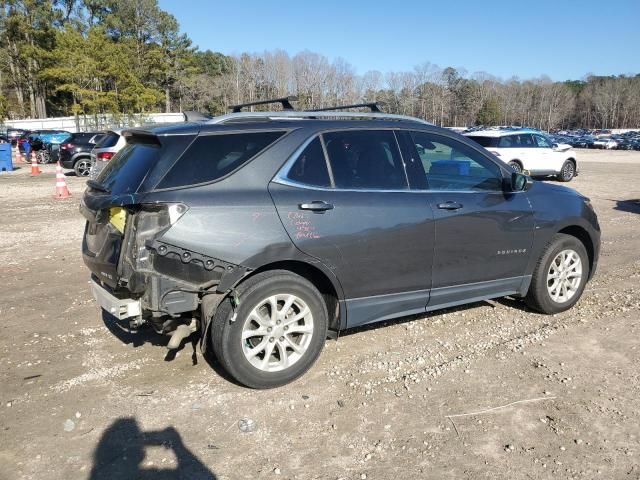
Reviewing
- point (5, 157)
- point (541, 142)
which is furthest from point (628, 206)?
point (5, 157)

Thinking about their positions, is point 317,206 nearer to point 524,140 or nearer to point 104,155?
point 104,155

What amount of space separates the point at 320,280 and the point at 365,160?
974 mm

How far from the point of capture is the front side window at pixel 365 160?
401 centimetres

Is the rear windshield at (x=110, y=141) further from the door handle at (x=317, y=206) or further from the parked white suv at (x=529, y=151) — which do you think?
the door handle at (x=317, y=206)

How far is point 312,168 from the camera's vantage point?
3896 mm

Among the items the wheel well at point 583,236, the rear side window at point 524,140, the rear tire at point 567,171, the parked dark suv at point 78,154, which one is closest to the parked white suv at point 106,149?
the parked dark suv at point 78,154

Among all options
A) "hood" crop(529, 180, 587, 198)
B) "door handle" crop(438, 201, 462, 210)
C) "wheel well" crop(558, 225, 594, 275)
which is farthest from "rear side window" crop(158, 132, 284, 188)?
"wheel well" crop(558, 225, 594, 275)

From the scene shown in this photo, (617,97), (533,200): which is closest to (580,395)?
(533,200)

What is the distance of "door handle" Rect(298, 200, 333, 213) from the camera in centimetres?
373

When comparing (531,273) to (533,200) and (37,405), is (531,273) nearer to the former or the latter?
(533,200)

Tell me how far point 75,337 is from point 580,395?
401cm

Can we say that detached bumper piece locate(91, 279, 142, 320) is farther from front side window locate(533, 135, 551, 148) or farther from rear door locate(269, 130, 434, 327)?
front side window locate(533, 135, 551, 148)

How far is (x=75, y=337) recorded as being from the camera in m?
4.71

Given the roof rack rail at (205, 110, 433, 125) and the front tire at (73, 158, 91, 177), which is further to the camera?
the front tire at (73, 158, 91, 177)
